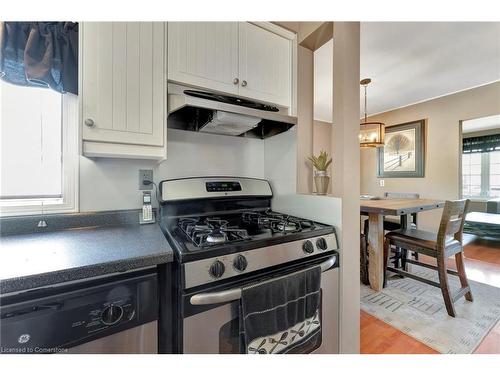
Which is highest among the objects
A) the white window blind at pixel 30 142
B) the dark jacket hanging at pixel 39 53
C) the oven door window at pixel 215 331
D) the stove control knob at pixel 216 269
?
the dark jacket hanging at pixel 39 53

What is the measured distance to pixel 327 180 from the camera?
4.66 feet

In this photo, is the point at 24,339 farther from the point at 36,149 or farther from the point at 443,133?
the point at 443,133

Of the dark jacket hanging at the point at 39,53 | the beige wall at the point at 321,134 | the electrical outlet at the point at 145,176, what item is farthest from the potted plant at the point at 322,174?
the beige wall at the point at 321,134

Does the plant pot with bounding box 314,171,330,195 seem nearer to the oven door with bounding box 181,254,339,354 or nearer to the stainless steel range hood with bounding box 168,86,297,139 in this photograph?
the stainless steel range hood with bounding box 168,86,297,139

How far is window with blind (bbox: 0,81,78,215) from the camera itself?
110cm

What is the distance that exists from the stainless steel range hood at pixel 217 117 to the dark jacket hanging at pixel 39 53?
20.3 inches

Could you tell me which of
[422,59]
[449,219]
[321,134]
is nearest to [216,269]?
[449,219]

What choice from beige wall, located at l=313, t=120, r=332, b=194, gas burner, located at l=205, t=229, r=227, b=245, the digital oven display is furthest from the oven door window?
beige wall, located at l=313, t=120, r=332, b=194

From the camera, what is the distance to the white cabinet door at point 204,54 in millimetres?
1150

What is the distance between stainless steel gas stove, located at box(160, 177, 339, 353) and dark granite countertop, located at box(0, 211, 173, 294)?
0.37ft

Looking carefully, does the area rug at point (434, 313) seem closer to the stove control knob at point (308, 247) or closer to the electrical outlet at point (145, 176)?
the stove control knob at point (308, 247)

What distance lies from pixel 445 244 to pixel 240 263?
6.47 ft
